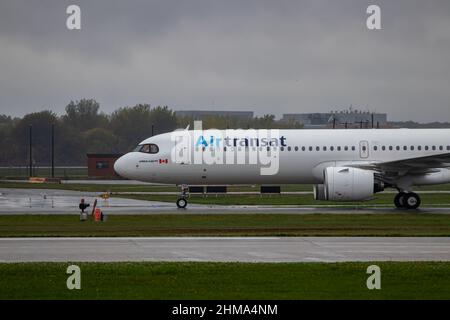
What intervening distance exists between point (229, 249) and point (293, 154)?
15.7 metres

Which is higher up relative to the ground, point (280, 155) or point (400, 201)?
point (280, 155)

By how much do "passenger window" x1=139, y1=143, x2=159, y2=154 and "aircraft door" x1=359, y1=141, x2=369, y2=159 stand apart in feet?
30.3

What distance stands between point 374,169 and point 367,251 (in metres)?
15.2

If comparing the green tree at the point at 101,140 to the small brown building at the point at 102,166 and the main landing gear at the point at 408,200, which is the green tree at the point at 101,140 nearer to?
the small brown building at the point at 102,166

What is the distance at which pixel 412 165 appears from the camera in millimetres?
35250

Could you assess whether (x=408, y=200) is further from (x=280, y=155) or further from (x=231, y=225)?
(x=231, y=225)

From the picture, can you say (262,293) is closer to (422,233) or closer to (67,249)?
(67,249)

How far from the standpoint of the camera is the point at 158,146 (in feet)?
125

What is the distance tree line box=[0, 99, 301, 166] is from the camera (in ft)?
316

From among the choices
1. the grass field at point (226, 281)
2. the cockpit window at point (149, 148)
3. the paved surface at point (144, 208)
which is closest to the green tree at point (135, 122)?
the paved surface at point (144, 208)

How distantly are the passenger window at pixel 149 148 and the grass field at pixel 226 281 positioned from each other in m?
19.4

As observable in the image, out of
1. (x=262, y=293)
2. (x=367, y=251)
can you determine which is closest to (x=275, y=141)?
(x=367, y=251)

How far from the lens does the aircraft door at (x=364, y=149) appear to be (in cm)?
3734

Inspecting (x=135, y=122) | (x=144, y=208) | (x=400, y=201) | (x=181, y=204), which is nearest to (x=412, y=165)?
(x=400, y=201)
